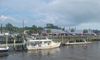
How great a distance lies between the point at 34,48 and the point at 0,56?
24.1 m

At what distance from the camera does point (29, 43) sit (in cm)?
9994

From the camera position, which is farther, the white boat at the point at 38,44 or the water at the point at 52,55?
the white boat at the point at 38,44

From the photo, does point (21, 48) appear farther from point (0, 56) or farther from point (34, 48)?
→ point (0, 56)

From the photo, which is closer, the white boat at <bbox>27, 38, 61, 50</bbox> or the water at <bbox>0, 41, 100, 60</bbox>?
the water at <bbox>0, 41, 100, 60</bbox>

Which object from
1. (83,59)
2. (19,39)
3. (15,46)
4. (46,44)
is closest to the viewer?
(83,59)

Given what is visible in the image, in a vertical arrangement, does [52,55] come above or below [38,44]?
below

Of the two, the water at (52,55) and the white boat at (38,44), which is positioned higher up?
the white boat at (38,44)

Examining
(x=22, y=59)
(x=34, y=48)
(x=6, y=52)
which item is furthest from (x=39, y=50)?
(x=22, y=59)

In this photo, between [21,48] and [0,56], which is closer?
[0,56]

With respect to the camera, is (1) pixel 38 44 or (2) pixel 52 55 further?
(1) pixel 38 44

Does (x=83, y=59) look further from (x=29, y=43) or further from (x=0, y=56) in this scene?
(x=29, y=43)

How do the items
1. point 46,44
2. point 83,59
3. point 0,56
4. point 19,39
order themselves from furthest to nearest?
point 19,39 → point 46,44 → point 0,56 → point 83,59

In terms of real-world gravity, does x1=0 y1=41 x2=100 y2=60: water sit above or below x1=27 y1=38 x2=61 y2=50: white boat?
below

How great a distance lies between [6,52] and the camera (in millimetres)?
81812
